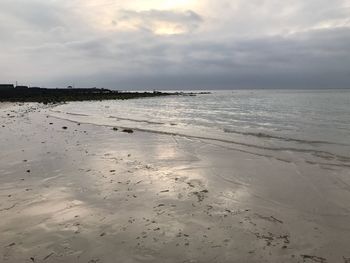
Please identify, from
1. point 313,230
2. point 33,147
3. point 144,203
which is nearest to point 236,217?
point 313,230

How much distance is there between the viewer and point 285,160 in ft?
42.0

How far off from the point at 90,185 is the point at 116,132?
11.7 metres

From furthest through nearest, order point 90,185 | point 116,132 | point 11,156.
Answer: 1. point 116,132
2. point 11,156
3. point 90,185

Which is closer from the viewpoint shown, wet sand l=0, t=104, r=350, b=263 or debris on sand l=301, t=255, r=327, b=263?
debris on sand l=301, t=255, r=327, b=263

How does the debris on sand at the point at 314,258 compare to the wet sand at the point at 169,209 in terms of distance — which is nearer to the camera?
the debris on sand at the point at 314,258

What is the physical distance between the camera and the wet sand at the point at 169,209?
5.30m

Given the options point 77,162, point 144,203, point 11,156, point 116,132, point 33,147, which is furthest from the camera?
point 116,132

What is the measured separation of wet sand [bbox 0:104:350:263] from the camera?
17.4 feet

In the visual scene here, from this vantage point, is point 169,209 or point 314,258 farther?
point 169,209

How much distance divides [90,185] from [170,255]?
13.6 feet

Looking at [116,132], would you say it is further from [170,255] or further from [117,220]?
[170,255]

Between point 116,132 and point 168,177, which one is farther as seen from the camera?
point 116,132

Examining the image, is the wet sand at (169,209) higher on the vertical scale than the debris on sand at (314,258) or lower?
higher

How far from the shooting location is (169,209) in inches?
278
